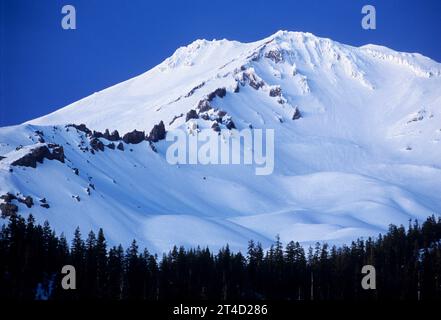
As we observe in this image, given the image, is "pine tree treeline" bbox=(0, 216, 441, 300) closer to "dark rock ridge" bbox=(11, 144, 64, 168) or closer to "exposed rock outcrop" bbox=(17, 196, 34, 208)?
"exposed rock outcrop" bbox=(17, 196, 34, 208)

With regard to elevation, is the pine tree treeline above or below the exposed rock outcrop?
below

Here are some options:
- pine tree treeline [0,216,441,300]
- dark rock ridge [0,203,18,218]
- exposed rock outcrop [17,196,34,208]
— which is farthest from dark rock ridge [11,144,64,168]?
pine tree treeline [0,216,441,300]

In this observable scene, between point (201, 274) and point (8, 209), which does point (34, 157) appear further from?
point (201, 274)

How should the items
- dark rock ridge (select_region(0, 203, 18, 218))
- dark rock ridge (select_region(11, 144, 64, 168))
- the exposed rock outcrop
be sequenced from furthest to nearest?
dark rock ridge (select_region(11, 144, 64, 168)) < the exposed rock outcrop < dark rock ridge (select_region(0, 203, 18, 218))

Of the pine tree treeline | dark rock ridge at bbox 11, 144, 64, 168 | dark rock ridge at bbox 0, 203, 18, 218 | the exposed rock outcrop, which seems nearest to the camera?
the pine tree treeline

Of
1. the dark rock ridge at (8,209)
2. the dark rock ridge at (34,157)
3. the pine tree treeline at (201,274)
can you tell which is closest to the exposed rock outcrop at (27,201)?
the dark rock ridge at (8,209)

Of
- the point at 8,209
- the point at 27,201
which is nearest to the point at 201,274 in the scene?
the point at 8,209

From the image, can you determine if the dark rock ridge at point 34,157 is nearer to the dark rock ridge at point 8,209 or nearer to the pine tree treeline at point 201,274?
the dark rock ridge at point 8,209
